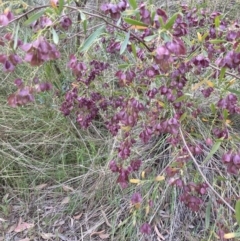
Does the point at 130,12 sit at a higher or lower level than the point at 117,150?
higher

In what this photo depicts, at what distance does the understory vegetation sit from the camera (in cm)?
142

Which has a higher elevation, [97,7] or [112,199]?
[97,7]

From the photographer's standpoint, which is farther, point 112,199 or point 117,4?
point 112,199

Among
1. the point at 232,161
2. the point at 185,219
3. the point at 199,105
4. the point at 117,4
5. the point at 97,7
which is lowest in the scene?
the point at 185,219

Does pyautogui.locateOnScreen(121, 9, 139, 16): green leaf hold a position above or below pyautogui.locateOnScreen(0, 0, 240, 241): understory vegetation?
above

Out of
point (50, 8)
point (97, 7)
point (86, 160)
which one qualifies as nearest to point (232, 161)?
point (50, 8)

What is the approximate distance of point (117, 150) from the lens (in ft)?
6.14

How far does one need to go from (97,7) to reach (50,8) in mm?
1600

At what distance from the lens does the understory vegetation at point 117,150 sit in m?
1.42

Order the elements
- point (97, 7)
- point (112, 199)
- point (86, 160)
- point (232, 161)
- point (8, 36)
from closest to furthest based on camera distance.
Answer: point (8, 36) → point (232, 161) → point (112, 199) → point (86, 160) → point (97, 7)

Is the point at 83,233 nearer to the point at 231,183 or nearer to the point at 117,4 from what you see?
the point at 231,183

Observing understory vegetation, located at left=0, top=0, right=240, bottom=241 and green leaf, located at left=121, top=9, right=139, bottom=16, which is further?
understory vegetation, located at left=0, top=0, right=240, bottom=241

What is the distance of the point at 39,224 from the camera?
1989 millimetres

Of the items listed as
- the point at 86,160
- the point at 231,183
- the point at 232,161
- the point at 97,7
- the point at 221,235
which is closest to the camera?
the point at 232,161
